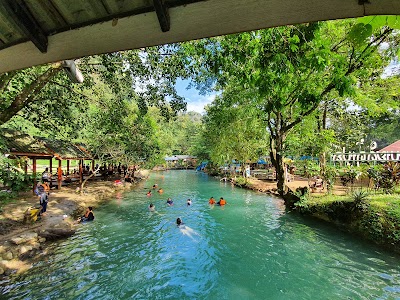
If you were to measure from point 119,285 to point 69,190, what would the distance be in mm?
13003

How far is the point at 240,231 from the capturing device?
37.7 feet

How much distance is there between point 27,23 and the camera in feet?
6.79

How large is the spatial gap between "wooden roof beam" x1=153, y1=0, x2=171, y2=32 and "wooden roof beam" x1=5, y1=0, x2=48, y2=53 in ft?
4.01

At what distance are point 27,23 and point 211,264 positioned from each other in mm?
8312

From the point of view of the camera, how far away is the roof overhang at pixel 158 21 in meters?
1.63

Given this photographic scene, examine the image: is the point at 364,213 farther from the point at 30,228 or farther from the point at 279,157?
the point at 30,228

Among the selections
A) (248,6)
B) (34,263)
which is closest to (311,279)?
(248,6)

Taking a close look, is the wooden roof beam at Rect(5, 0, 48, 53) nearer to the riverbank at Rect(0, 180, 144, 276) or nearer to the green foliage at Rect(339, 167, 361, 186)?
the riverbank at Rect(0, 180, 144, 276)

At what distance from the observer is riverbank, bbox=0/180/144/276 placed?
7.43m

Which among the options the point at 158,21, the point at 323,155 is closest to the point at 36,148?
the point at 158,21

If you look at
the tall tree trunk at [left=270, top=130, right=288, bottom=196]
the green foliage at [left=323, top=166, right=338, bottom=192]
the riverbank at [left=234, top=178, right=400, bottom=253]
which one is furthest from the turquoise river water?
the tall tree trunk at [left=270, top=130, right=288, bottom=196]

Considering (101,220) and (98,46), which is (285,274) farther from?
(101,220)

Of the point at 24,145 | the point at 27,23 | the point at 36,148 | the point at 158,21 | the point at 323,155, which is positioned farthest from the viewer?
the point at 323,155

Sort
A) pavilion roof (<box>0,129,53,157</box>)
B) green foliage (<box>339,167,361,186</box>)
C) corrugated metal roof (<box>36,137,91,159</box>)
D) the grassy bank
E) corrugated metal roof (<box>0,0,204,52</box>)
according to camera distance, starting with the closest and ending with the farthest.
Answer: corrugated metal roof (<box>0,0,204,52</box>) → the grassy bank → pavilion roof (<box>0,129,53,157</box>) → green foliage (<box>339,167,361,186</box>) → corrugated metal roof (<box>36,137,91,159</box>)
